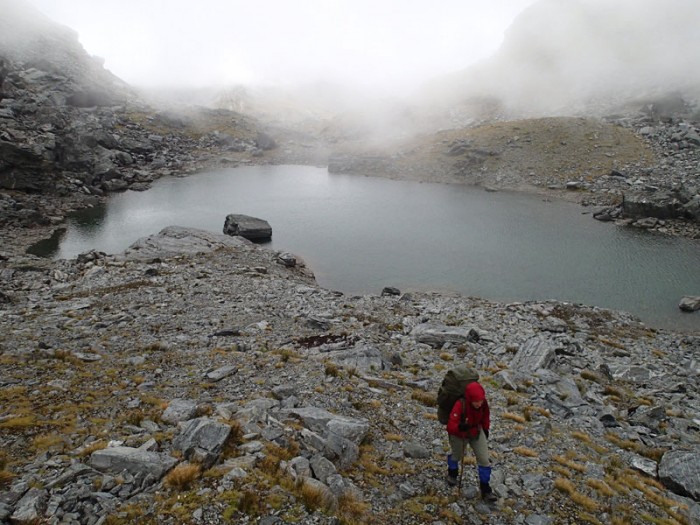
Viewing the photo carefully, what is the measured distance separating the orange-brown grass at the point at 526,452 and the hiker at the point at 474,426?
352cm

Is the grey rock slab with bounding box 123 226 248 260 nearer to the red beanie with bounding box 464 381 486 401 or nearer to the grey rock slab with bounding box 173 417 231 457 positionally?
the grey rock slab with bounding box 173 417 231 457

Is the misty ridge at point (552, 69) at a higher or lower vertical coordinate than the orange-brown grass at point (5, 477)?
higher

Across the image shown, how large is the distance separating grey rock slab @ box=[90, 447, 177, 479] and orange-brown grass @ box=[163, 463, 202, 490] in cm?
34

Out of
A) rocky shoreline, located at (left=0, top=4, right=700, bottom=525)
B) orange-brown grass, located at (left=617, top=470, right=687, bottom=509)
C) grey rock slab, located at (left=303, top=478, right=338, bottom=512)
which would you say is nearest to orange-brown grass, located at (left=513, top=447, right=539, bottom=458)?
rocky shoreline, located at (left=0, top=4, right=700, bottom=525)

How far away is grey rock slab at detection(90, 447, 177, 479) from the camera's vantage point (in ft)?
33.0

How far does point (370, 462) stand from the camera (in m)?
12.1

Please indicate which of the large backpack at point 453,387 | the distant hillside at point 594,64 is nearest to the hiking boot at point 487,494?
the large backpack at point 453,387

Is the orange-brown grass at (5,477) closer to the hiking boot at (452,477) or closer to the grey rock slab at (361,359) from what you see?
the hiking boot at (452,477)

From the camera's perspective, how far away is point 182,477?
9.59 meters

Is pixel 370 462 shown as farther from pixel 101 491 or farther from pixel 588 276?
pixel 588 276

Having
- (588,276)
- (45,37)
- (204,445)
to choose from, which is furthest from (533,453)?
(45,37)

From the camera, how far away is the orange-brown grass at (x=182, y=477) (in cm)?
948

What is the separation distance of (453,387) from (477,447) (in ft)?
5.62

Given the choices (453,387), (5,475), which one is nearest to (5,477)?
(5,475)
